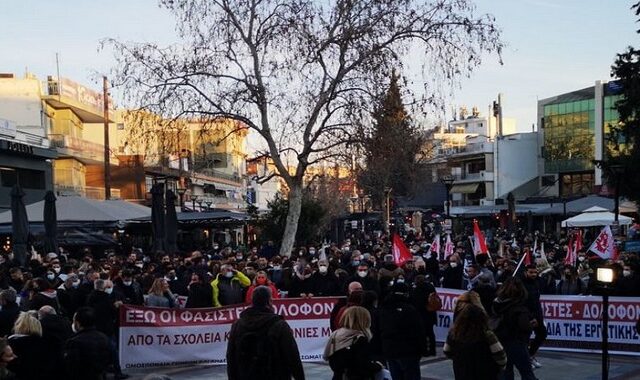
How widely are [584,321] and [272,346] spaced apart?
814cm

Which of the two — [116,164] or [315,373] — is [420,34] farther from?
[116,164]

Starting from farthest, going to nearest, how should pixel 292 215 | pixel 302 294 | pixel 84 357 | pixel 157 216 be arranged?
1. pixel 292 215
2. pixel 157 216
3. pixel 302 294
4. pixel 84 357

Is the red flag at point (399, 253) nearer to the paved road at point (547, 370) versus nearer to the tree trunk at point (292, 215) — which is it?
the paved road at point (547, 370)

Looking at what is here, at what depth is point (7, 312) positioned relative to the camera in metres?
9.08

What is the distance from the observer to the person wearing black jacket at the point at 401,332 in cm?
875

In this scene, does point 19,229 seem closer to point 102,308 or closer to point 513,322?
point 102,308

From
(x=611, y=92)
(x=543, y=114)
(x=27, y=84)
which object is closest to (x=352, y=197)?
(x=543, y=114)

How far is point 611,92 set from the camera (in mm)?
66625

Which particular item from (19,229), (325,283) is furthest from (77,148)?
(325,283)

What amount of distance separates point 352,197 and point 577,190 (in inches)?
907

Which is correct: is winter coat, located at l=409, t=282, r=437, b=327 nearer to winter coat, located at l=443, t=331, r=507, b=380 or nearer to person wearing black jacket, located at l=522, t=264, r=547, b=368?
person wearing black jacket, located at l=522, t=264, r=547, b=368

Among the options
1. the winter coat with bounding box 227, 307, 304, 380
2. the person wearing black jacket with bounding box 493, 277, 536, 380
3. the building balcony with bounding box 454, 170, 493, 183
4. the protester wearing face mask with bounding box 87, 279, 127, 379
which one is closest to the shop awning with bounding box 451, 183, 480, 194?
the building balcony with bounding box 454, 170, 493, 183

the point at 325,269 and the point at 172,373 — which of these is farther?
the point at 325,269

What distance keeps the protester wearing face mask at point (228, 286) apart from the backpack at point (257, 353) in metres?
6.59
